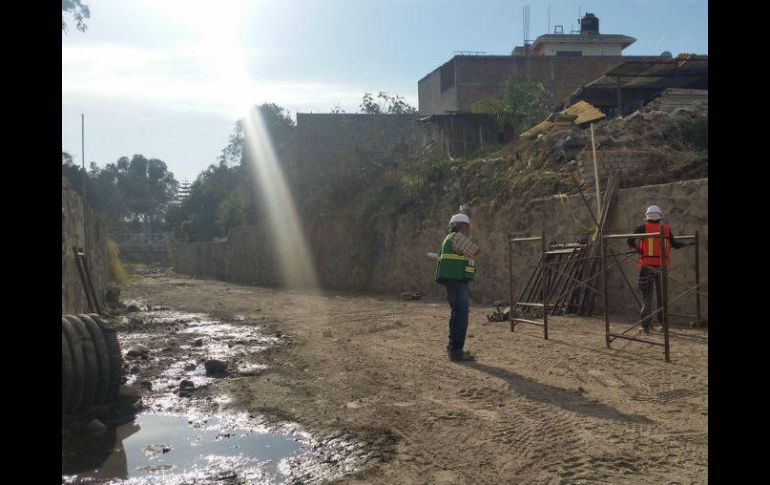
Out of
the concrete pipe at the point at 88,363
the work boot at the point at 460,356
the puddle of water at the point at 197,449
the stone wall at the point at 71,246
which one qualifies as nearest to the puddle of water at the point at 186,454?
the puddle of water at the point at 197,449

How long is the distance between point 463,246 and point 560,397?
89.8 inches

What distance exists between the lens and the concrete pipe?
5.32 m

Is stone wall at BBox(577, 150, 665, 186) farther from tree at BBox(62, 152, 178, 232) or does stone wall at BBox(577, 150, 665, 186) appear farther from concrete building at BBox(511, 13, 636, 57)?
tree at BBox(62, 152, 178, 232)

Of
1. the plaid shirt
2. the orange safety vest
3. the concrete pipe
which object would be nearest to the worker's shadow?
the plaid shirt

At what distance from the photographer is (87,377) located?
5.48 m

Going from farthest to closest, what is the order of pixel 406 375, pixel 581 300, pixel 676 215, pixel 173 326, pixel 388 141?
1. pixel 388 141
2. pixel 173 326
3. pixel 581 300
4. pixel 676 215
5. pixel 406 375

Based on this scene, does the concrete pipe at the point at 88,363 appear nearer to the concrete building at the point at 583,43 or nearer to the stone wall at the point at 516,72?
the stone wall at the point at 516,72

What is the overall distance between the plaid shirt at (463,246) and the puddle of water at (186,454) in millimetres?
3332

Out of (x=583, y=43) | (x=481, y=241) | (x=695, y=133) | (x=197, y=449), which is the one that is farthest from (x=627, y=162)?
(x=583, y=43)

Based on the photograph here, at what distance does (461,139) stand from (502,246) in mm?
10507

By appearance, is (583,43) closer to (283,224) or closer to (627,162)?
(283,224)

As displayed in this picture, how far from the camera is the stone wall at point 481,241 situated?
9.92 metres
